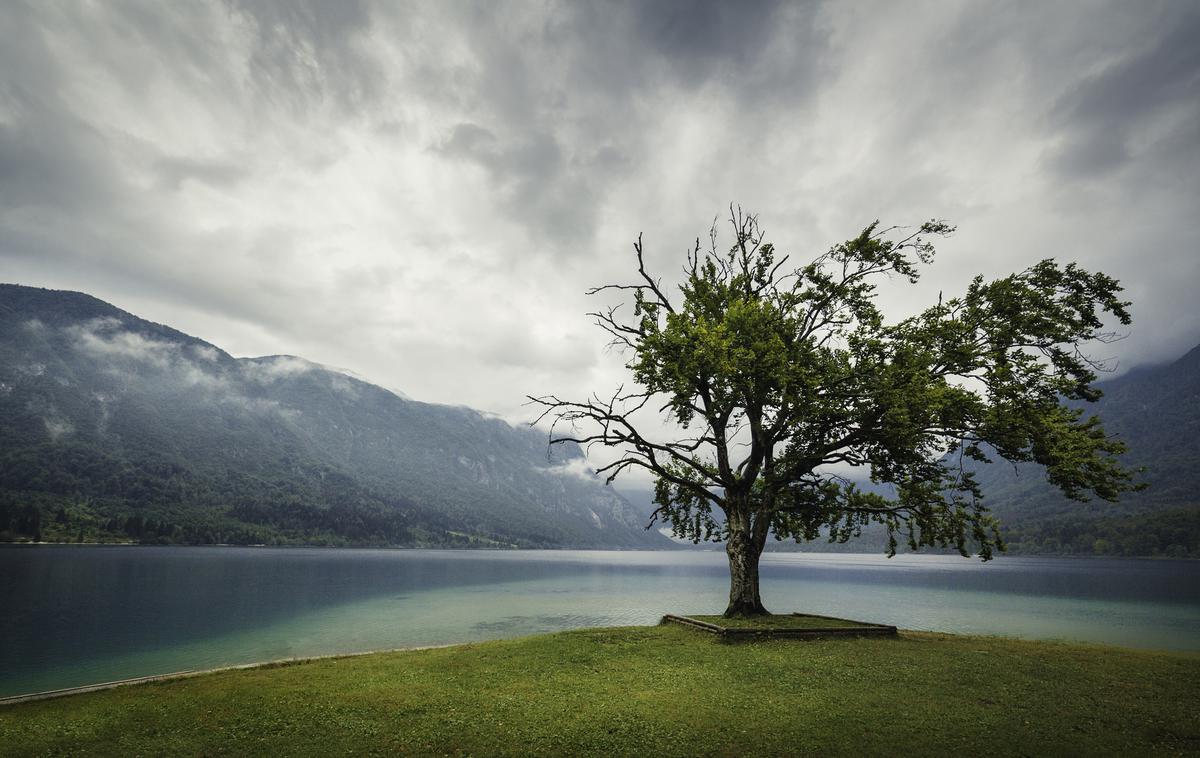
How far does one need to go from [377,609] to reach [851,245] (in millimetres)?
62500

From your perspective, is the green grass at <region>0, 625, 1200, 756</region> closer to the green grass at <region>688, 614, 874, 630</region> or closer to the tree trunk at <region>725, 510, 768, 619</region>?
the green grass at <region>688, 614, 874, 630</region>

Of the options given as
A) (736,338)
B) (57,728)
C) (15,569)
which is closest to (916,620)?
(736,338)

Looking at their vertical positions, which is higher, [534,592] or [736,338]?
[736,338]

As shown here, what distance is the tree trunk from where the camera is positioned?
25672 millimetres

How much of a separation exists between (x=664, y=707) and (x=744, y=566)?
13391 millimetres

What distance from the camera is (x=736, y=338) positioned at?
78.4 ft

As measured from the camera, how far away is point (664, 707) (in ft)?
43.9

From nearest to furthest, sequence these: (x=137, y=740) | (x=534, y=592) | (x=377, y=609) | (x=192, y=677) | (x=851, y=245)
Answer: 1. (x=137, y=740)
2. (x=192, y=677)
3. (x=851, y=245)
4. (x=377, y=609)
5. (x=534, y=592)

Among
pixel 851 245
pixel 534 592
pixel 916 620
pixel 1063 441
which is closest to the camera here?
pixel 1063 441

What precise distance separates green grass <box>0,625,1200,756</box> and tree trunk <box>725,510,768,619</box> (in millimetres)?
5433

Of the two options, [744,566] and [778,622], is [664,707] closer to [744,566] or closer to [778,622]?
[778,622]

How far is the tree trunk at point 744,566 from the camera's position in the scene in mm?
25672

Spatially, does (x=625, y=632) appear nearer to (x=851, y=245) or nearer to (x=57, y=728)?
(x=57, y=728)

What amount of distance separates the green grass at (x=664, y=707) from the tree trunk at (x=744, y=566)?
5.43 m
